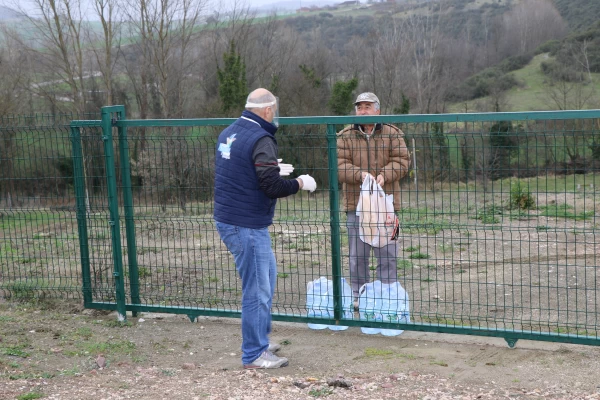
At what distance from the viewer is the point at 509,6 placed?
250 ft

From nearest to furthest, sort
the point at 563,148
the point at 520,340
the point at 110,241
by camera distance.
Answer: the point at 563,148
the point at 520,340
the point at 110,241

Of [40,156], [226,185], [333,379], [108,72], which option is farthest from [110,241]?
[108,72]

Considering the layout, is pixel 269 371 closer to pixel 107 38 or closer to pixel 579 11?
pixel 107 38

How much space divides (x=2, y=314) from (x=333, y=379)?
3569 mm

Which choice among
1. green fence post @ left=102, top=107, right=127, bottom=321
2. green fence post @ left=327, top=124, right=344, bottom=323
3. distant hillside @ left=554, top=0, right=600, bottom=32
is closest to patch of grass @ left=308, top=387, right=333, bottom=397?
green fence post @ left=327, top=124, right=344, bottom=323

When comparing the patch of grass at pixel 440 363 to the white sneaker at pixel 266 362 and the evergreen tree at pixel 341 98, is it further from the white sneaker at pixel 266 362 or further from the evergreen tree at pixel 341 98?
the evergreen tree at pixel 341 98

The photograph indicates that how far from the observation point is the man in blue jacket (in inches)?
201

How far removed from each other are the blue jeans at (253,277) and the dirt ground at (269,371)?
0.78ft

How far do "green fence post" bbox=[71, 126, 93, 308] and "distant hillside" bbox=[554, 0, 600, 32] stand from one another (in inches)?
2365

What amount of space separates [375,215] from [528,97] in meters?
36.9

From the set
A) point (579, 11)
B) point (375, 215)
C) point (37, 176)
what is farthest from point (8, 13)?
point (579, 11)

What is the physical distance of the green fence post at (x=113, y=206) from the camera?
659cm

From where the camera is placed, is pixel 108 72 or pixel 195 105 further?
pixel 195 105

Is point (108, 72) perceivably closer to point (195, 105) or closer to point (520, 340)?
point (195, 105)
